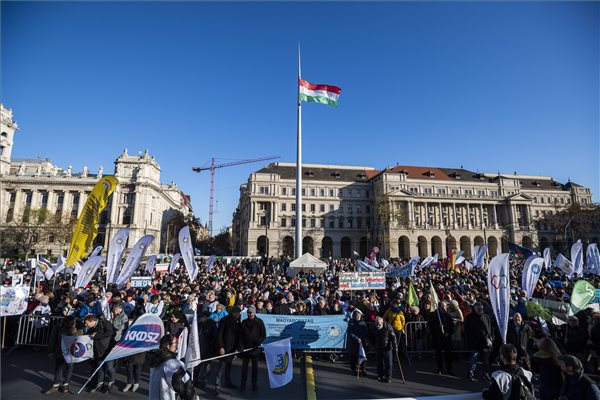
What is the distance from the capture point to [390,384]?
298 inches

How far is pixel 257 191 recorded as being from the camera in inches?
2638

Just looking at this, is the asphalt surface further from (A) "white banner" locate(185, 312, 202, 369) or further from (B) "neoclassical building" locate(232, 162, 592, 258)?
(B) "neoclassical building" locate(232, 162, 592, 258)

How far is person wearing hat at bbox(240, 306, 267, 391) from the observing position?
23.3 feet

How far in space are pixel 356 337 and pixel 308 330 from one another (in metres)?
1.47

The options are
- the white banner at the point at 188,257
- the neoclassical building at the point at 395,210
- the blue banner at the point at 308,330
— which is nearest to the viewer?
the blue banner at the point at 308,330

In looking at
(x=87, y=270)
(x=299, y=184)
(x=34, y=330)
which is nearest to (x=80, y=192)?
(x=299, y=184)

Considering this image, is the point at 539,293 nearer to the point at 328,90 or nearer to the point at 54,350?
the point at 54,350

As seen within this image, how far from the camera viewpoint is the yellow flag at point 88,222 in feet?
37.2

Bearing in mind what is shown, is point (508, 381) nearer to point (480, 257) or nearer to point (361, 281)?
point (361, 281)

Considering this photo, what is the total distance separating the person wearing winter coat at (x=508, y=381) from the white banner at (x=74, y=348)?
7.48 m

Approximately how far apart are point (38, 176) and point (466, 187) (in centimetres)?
9524

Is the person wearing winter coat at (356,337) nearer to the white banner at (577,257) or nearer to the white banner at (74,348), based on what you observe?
the white banner at (74,348)

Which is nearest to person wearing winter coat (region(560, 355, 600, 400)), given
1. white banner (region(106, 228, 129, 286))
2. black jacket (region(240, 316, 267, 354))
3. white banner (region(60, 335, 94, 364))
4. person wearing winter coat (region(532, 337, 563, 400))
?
person wearing winter coat (region(532, 337, 563, 400))

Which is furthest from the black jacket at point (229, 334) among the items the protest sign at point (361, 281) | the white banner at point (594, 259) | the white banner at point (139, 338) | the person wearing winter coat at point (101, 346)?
the white banner at point (594, 259)
